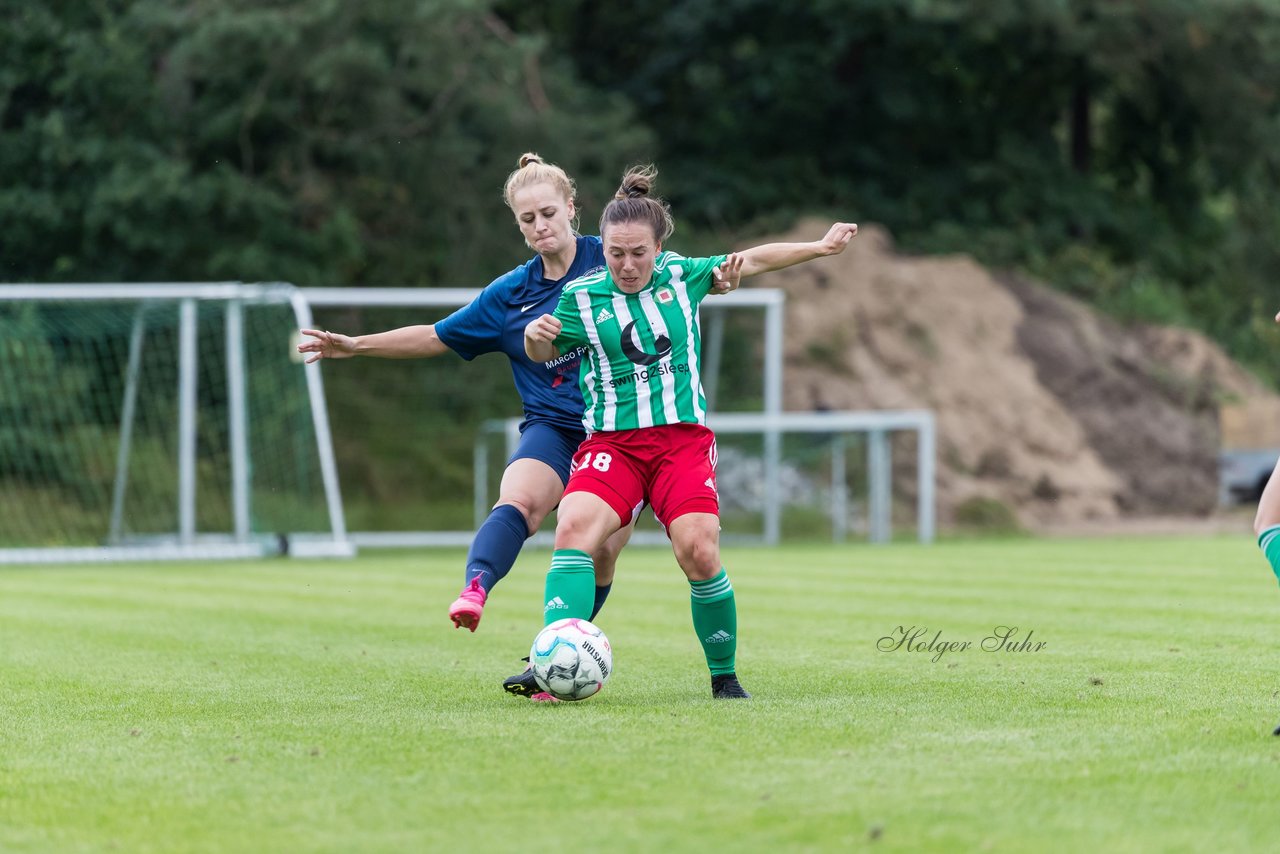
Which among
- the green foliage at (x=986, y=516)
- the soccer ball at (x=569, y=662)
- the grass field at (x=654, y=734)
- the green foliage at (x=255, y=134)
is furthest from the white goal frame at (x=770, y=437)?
the soccer ball at (x=569, y=662)

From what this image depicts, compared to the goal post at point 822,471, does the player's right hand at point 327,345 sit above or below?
above

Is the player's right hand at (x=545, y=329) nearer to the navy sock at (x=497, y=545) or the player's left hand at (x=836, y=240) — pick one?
the navy sock at (x=497, y=545)

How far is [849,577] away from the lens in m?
13.6

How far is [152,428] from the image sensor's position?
21.2 m

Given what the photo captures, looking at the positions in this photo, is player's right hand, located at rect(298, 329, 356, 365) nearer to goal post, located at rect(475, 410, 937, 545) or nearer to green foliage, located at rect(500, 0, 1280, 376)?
goal post, located at rect(475, 410, 937, 545)

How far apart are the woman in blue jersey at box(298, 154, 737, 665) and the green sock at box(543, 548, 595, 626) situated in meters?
0.42

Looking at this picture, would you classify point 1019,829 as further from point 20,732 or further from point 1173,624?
point 1173,624

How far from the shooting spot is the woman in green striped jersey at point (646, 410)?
6.21 meters

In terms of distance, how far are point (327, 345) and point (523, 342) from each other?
770mm

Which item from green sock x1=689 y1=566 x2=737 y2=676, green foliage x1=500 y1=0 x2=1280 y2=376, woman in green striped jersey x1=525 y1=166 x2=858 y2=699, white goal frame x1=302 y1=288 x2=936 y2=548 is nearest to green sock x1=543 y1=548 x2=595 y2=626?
woman in green striped jersey x1=525 y1=166 x2=858 y2=699

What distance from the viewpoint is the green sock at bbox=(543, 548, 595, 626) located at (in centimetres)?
624
